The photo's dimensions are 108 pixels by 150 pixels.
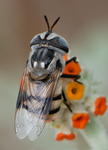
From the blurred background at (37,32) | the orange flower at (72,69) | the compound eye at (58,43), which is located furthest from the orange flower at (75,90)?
the blurred background at (37,32)

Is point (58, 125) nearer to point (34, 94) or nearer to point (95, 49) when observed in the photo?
point (34, 94)

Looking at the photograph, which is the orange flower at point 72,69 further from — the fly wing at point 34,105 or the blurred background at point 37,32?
the blurred background at point 37,32

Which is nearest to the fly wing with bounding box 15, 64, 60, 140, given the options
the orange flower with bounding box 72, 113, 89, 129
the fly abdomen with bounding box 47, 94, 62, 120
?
the fly abdomen with bounding box 47, 94, 62, 120

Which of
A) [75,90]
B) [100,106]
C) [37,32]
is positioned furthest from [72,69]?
[37,32]

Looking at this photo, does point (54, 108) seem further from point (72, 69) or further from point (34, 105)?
point (72, 69)

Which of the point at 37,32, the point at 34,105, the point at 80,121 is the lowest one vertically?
the point at 80,121

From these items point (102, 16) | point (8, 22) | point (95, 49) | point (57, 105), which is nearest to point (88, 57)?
point (95, 49)
